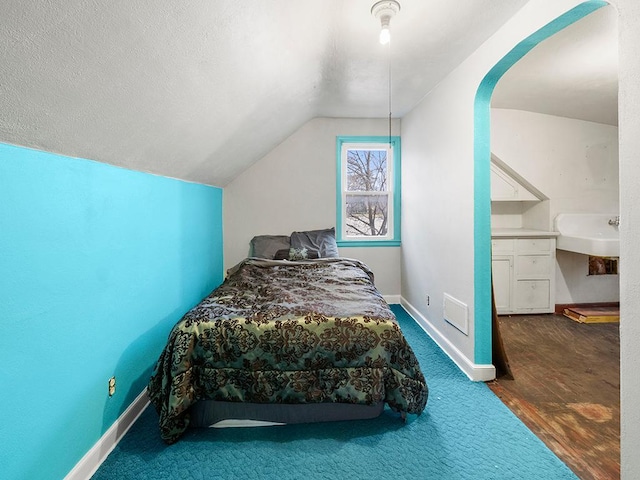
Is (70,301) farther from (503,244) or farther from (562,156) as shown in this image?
(562,156)

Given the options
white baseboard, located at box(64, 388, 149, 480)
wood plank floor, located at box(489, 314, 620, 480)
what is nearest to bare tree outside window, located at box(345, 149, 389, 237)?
wood plank floor, located at box(489, 314, 620, 480)

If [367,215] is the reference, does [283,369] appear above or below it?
below

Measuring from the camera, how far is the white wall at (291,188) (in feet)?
13.5

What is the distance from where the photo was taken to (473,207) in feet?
7.75

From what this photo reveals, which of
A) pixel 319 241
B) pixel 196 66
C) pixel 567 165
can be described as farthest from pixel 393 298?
pixel 196 66

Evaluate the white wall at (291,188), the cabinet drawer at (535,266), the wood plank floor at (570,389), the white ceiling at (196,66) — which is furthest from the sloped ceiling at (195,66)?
the wood plank floor at (570,389)

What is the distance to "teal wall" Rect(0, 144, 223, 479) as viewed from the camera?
1.13 meters

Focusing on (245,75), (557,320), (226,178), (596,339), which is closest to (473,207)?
(245,75)

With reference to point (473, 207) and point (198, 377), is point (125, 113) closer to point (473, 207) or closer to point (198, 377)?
point (198, 377)

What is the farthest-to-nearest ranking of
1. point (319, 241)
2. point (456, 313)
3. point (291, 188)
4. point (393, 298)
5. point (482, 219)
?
1. point (393, 298)
2. point (291, 188)
3. point (319, 241)
4. point (456, 313)
5. point (482, 219)

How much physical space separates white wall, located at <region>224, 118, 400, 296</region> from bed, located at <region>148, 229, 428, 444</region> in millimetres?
2277

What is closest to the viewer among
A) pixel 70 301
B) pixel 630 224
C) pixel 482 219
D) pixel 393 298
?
pixel 630 224

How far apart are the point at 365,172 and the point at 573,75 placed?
2241mm

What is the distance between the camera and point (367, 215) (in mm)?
4352
